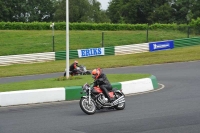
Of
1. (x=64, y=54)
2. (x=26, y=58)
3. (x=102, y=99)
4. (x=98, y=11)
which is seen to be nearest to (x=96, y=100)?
(x=102, y=99)

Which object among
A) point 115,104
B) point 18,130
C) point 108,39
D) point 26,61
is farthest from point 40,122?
point 108,39

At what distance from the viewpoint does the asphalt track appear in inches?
422

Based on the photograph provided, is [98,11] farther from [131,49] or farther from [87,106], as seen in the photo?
[87,106]

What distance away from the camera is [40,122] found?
11.9 meters

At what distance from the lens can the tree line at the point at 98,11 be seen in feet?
310

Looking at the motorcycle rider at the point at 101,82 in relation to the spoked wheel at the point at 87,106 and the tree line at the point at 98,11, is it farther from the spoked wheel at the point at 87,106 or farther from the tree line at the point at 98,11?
the tree line at the point at 98,11

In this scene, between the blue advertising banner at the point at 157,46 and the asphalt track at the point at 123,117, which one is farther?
the blue advertising banner at the point at 157,46

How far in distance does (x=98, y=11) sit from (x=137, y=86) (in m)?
87.1

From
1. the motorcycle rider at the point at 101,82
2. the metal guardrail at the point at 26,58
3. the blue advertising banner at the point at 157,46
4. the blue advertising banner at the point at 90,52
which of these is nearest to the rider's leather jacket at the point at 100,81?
the motorcycle rider at the point at 101,82

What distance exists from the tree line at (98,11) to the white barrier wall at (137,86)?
71408 millimetres

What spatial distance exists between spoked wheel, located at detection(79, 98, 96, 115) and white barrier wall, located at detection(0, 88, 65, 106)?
3039 mm

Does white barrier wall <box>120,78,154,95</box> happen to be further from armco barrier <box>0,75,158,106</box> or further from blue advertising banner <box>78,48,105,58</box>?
blue advertising banner <box>78,48,105,58</box>

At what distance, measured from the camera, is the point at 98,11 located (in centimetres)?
10425

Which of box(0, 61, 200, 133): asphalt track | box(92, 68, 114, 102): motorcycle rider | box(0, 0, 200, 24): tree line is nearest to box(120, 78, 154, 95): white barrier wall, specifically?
box(0, 61, 200, 133): asphalt track
